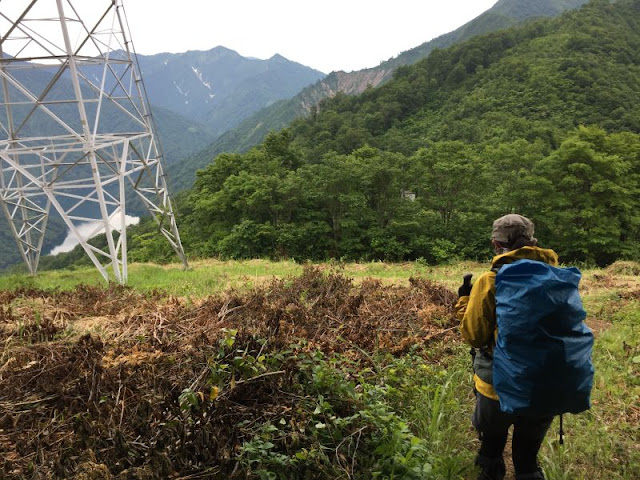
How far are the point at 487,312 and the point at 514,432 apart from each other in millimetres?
1023

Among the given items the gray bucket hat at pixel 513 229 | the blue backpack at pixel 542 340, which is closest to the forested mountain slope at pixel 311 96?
the gray bucket hat at pixel 513 229

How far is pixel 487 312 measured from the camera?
9.02 feet

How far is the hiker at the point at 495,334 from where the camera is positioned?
2.73 m

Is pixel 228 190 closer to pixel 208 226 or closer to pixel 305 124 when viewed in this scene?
pixel 208 226

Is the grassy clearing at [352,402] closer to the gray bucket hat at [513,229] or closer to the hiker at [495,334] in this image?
the hiker at [495,334]

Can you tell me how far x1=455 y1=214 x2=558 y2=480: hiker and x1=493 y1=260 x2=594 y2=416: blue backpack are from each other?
0.21 meters

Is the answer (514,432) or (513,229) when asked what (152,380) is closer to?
(514,432)

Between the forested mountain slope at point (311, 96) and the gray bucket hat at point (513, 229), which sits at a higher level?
the forested mountain slope at point (311, 96)

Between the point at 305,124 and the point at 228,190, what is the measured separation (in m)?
57.0

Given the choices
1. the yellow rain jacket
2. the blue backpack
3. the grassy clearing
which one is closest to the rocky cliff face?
the grassy clearing

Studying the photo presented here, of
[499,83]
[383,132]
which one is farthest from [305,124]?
[499,83]

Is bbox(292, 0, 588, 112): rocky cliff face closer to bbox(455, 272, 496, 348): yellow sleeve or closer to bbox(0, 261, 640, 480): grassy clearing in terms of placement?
bbox(0, 261, 640, 480): grassy clearing

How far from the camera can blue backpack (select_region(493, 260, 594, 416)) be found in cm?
235

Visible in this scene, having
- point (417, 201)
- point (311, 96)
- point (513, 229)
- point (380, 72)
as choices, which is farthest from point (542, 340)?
point (380, 72)
